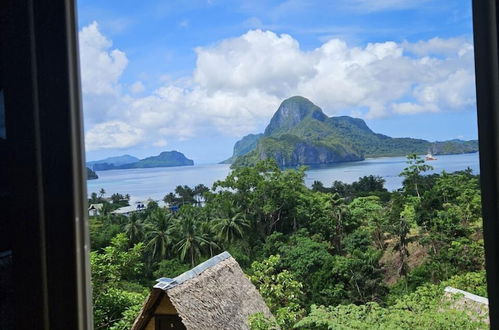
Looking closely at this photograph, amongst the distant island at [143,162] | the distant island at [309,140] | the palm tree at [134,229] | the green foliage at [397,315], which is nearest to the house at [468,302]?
the green foliage at [397,315]

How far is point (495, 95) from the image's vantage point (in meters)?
Result: 0.39

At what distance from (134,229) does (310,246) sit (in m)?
0.72

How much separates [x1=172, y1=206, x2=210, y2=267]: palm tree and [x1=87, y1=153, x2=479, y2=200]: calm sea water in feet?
0.53

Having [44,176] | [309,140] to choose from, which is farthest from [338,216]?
[44,176]


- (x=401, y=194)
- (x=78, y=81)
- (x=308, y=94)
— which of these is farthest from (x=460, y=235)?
(x=78, y=81)

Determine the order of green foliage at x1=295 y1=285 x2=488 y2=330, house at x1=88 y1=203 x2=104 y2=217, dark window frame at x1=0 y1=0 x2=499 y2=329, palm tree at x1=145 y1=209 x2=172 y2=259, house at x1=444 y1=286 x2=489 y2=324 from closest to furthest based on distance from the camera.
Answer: dark window frame at x1=0 y1=0 x2=499 y2=329, house at x1=444 y1=286 x2=489 y2=324, house at x1=88 y1=203 x2=104 y2=217, green foliage at x1=295 y1=285 x2=488 y2=330, palm tree at x1=145 y1=209 x2=172 y2=259

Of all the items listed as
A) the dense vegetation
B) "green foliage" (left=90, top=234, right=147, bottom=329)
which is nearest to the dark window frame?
the dense vegetation

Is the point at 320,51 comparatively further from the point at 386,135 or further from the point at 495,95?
the point at 495,95

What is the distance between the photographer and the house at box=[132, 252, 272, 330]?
1572 mm

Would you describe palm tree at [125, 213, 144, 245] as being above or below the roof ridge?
above

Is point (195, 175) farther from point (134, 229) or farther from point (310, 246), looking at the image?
point (310, 246)

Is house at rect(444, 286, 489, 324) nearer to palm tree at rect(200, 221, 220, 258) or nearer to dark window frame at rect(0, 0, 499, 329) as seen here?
palm tree at rect(200, 221, 220, 258)

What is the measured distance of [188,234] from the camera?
1.62 meters

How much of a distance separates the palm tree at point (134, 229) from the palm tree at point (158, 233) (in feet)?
0.09
